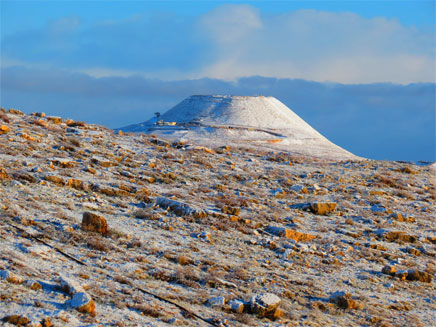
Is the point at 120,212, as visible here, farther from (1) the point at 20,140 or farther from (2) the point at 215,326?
(1) the point at 20,140

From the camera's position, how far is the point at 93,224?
9094 millimetres

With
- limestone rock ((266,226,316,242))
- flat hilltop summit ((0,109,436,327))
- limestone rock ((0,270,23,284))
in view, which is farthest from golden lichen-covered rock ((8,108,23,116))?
limestone rock ((0,270,23,284))

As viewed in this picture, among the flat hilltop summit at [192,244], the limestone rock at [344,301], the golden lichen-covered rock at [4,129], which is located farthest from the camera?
the golden lichen-covered rock at [4,129]

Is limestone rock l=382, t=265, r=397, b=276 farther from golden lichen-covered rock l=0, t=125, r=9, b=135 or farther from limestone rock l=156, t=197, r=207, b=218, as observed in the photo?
golden lichen-covered rock l=0, t=125, r=9, b=135

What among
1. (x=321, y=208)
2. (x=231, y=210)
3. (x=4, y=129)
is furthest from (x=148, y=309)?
(x=4, y=129)

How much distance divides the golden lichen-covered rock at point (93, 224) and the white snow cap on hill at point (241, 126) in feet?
93.2

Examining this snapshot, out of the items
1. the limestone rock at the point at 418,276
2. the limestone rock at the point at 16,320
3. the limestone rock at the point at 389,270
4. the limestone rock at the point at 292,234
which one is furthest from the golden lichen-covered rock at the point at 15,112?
the limestone rock at the point at 16,320

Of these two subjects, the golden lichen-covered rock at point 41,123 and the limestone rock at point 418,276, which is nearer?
the limestone rock at point 418,276

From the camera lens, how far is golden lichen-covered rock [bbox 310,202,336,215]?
14133mm

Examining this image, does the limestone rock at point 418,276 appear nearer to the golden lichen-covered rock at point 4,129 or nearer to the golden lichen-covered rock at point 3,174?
the golden lichen-covered rock at point 3,174

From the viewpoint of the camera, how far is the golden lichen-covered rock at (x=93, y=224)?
9.01m

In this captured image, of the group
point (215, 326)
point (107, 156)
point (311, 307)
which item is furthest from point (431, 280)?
point (107, 156)

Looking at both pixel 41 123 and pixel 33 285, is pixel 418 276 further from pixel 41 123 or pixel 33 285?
pixel 41 123

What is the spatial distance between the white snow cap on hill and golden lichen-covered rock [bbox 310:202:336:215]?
23.5 metres
